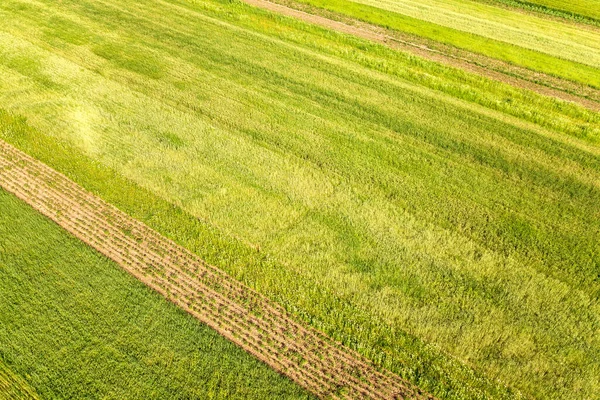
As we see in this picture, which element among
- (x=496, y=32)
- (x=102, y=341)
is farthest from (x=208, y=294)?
(x=496, y=32)

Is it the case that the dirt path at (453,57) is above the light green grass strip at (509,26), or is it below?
below

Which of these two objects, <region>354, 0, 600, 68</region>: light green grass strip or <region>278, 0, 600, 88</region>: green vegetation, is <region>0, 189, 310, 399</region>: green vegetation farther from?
<region>354, 0, 600, 68</region>: light green grass strip

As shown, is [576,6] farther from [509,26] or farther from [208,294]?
[208,294]

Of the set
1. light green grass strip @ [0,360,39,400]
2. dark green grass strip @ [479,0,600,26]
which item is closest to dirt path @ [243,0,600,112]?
dark green grass strip @ [479,0,600,26]

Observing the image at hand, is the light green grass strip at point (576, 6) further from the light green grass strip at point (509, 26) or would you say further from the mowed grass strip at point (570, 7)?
the light green grass strip at point (509, 26)

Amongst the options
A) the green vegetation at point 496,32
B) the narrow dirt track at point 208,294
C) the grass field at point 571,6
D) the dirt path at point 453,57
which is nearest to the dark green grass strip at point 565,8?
the grass field at point 571,6

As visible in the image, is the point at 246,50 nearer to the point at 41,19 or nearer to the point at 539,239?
the point at 41,19
